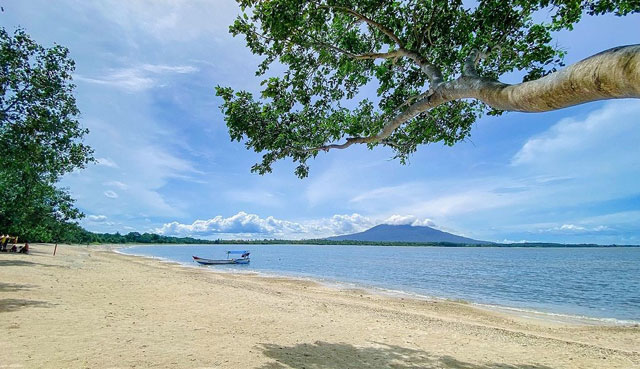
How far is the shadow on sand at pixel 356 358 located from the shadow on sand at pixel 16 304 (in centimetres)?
743

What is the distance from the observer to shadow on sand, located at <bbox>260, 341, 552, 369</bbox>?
6789mm

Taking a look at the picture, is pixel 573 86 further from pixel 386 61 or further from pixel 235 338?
pixel 235 338

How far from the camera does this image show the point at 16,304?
10.0m

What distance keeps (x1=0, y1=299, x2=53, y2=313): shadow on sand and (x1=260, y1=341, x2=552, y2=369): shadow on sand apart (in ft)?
24.4

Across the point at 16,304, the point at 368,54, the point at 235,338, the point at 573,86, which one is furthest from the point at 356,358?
the point at 16,304

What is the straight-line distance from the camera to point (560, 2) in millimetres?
5582

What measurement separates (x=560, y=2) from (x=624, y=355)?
1043cm

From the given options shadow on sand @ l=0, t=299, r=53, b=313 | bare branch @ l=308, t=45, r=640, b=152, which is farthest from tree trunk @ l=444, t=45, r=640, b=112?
shadow on sand @ l=0, t=299, r=53, b=313

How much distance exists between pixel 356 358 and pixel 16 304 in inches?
399

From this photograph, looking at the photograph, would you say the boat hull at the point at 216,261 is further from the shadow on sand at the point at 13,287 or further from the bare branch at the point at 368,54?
the bare branch at the point at 368,54

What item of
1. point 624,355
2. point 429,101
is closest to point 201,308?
point 429,101

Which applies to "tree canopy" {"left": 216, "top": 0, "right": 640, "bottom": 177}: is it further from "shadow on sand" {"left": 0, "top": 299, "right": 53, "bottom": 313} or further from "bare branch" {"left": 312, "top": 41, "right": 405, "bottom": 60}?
"shadow on sand" {"left": 0, "top": 299, "right": 53, "bottom": 313}

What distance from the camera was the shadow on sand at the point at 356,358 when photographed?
6789 millimetres

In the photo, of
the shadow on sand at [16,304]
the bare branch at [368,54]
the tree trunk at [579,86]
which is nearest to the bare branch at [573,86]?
the tree trunk at [579,86]
